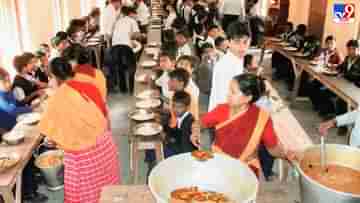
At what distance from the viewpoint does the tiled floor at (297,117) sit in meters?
1.70

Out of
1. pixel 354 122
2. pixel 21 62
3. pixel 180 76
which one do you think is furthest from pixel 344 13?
pixel 21 62

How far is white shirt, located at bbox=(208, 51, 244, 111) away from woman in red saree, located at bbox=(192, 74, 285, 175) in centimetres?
63

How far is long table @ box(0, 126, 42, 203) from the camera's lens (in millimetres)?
2439

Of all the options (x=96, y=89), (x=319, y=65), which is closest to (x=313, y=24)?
(x=319, y=65)

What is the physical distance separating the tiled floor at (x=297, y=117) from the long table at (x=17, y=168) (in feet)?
2.14

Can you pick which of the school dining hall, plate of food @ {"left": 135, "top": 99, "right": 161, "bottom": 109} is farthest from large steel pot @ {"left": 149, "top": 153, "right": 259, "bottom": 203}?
plate of food @ {"left": 135, "top": 99, "right": 161, "bottom": 109}

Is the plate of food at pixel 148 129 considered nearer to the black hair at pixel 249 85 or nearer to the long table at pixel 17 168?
the long table at pixel 17 168

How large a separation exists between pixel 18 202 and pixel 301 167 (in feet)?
6.82

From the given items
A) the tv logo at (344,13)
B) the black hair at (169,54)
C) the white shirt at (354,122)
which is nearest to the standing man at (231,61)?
the white shirt at (354,122)

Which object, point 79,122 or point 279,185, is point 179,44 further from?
point 279,185

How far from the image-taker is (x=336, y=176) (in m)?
1.47

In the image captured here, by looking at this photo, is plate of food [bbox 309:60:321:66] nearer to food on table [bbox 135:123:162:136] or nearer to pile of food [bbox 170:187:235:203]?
food on table [bbox 135:123:162:136]

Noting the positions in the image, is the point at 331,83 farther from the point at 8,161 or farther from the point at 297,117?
the point at 8,161

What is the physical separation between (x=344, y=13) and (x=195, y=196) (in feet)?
18.9
